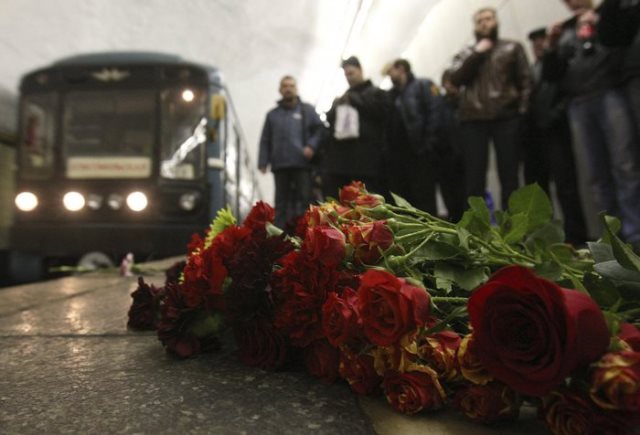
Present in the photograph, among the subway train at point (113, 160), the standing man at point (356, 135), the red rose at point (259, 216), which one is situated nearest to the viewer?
the red rose at point (259, 216)

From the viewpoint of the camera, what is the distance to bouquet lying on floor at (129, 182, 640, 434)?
1.92 ft

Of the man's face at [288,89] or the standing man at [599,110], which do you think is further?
the man's face at [288,89]

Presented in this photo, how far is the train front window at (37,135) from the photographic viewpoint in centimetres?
470

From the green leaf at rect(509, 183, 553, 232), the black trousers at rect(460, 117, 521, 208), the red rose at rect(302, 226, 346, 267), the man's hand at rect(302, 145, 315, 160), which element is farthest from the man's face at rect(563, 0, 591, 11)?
the red rose at rect(302, 226, 346, 267)

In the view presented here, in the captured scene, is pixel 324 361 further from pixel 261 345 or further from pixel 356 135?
pixel 356 135

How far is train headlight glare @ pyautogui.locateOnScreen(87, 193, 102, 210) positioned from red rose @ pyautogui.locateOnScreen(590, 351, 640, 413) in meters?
4.61

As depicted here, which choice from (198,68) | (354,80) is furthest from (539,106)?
(198,68)

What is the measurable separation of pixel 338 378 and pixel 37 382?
23.2 inches

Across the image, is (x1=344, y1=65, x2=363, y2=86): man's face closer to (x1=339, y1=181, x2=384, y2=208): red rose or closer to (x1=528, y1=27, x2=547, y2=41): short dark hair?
(x1=528, y1=27, x2=547, y2=41): short dark hair

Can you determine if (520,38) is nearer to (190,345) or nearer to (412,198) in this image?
(412,198)

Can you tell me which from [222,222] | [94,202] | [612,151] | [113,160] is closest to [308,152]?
[113,160]

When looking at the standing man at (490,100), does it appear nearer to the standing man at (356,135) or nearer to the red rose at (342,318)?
the standing man at (356,135)

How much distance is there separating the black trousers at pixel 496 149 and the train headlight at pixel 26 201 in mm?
3719

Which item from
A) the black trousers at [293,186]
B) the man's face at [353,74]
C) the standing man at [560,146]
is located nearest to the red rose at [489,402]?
the standing man at [560,146]
